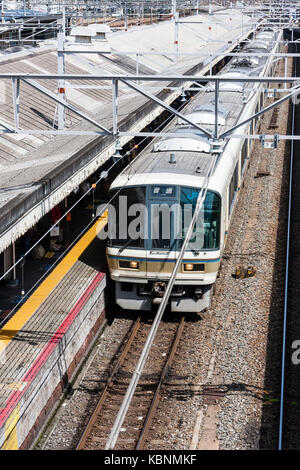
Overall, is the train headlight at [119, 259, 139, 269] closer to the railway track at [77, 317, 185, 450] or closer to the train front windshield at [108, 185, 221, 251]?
the train front windshield at [108, 185, 221, 251]

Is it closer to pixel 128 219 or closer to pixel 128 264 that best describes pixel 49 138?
pixel 128 219

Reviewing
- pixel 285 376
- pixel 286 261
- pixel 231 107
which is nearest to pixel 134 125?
pixel 231 107

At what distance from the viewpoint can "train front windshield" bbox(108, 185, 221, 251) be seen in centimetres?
1127

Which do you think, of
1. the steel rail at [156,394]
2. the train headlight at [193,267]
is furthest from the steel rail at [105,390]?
the train headlight at [193,267]

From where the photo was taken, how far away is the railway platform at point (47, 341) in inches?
328

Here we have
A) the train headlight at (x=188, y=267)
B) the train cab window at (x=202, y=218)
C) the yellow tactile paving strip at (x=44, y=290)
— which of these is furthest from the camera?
the train headlight at (x=188, y=267)

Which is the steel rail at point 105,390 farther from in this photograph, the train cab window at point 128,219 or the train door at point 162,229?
the train cab window at point 128,219

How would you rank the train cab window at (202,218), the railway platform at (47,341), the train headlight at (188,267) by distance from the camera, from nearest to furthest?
the railway platform at (47,341) → the train cab window at (202,218) → the train headlight at (188,267)

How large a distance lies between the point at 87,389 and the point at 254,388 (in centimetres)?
225

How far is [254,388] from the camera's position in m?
9.86

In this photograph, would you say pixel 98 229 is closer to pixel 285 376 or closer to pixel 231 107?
pixel 231 107

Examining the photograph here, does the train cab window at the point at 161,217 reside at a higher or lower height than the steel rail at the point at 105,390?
higher

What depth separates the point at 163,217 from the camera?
11.4 meters

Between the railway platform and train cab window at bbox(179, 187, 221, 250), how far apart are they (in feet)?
5.66
